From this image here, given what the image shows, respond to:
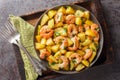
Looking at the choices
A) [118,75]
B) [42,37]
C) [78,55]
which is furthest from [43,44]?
[118,75]

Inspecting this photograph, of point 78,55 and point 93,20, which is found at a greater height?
point 93,20

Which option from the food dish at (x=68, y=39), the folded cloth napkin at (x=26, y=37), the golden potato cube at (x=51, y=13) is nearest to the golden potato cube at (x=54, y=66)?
the food dish at (x=68, y=39)

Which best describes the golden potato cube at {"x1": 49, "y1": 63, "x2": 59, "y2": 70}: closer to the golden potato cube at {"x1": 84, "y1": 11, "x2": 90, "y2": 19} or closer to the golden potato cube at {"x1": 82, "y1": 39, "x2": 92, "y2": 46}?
the golden potato cube at {"x1": 82, "y1": 39, "x2": 92, "y2": 46}

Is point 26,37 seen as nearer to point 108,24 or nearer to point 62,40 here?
point 62,40

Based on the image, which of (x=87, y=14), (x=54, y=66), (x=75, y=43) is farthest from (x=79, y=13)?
(x=54, y=66)

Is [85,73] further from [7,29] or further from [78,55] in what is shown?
[7,29]
